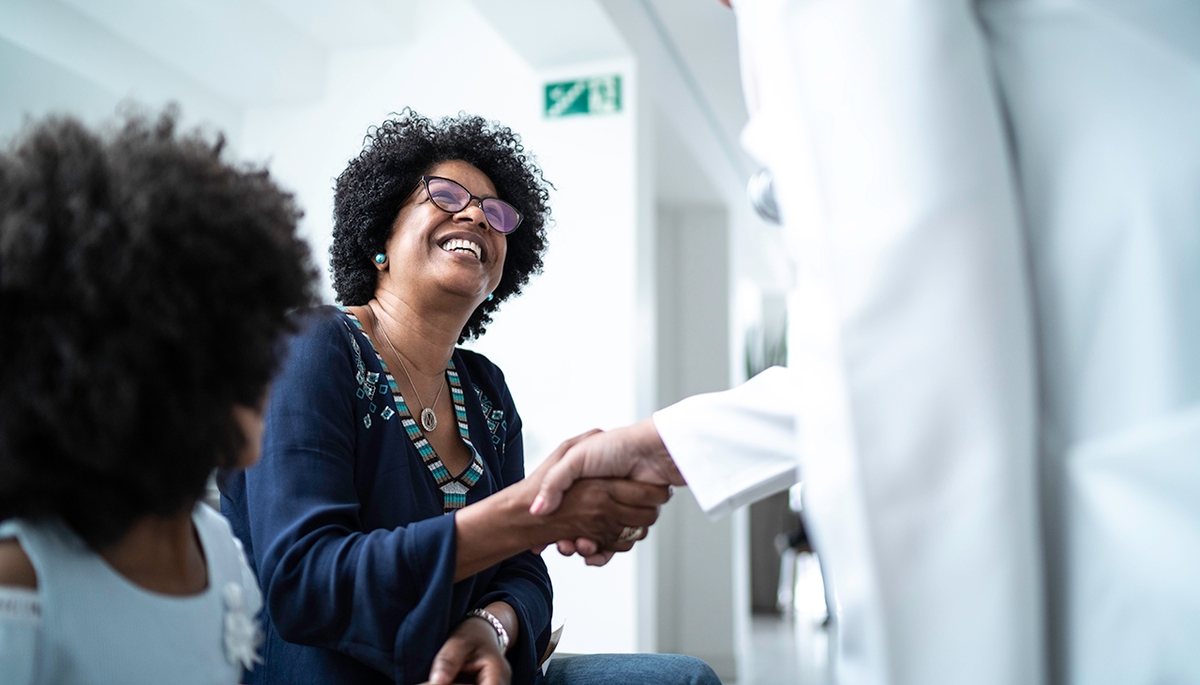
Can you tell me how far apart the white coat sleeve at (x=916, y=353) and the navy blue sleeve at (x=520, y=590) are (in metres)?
0.63

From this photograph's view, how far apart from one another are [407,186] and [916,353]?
1247 mm

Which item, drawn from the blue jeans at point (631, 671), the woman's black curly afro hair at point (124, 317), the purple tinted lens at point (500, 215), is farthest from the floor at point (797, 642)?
the woman's black curly afro hair at point (124, 317)

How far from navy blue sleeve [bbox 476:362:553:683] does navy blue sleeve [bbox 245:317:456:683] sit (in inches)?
9.0

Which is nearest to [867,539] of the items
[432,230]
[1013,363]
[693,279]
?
[1013,363]

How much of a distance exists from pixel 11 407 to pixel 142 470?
11 cm

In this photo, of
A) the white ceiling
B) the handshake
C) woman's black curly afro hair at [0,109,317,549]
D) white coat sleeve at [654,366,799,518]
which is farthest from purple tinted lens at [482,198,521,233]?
the white ceiling

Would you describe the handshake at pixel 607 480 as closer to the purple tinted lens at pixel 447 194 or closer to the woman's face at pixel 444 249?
the woman's face at pixel 444 249

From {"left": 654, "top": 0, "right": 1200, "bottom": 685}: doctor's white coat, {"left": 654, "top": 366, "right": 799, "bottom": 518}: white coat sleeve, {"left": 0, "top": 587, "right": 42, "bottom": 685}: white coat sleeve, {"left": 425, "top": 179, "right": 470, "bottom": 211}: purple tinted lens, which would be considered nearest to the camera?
{"left": 0, "top": 587, "right": 42, "bottom": 685}: white coat sleeve

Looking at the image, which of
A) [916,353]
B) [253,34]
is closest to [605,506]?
[916,353]

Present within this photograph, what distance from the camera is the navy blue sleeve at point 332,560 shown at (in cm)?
111

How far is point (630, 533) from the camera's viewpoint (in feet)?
4.41

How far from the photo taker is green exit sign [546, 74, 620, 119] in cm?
419

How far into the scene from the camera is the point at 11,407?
71 cm

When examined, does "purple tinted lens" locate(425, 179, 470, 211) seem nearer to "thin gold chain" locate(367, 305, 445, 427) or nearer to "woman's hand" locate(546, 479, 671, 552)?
"thin gold chain" locate(367, 305, 445, 427)
